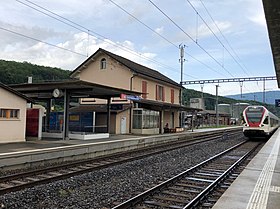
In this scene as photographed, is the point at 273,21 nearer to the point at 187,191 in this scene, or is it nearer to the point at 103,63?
the point at 187,191

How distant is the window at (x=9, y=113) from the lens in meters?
16.0

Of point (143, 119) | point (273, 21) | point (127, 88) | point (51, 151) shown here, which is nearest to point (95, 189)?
point (51, 151)

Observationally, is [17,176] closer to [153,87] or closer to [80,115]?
[80,115]

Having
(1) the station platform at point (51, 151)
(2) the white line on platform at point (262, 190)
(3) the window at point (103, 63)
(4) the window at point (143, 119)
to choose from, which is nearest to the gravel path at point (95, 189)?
(1) the station platform at point (51, 151)

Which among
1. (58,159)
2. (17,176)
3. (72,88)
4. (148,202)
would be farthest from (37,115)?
(148,202)

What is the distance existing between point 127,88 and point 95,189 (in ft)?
70.8

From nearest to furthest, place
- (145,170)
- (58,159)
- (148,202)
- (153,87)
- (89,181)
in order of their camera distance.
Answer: (148,202), (89,181), (145,170), (58,159), (153,87)

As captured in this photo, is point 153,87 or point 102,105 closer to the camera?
point 102,105

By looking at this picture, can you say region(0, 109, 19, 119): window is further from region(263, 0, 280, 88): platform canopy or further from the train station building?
region(263, 0, 280, 88): platform canopy

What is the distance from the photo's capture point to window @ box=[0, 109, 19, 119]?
15970 millimetres

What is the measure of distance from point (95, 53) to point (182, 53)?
1615cm

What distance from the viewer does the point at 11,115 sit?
54.3 ft

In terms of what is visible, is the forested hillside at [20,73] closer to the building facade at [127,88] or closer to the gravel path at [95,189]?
the building facade at [127,88]

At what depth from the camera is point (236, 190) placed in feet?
24.0
